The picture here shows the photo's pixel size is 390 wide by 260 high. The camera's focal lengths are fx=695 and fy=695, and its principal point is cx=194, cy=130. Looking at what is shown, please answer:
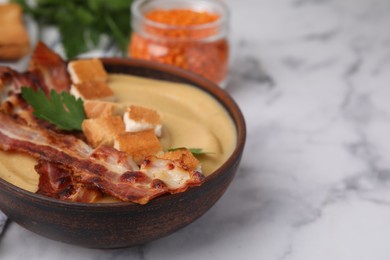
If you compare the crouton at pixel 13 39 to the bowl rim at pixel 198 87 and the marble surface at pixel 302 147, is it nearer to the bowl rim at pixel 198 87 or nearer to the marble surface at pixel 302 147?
the bowl rim at pixel 198 87

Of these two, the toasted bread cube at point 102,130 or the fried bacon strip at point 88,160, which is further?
the toasted bread cube at point 102,130

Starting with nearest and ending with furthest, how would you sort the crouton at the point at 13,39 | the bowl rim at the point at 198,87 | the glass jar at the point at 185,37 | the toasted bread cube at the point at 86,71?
the bowl rim at the point at 198,87 → the toasted bread cube at the point at 86,71 → the glass jar at the point at 185,37 → the crouton at the point at 13,39

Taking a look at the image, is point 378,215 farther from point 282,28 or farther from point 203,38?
point 282,28

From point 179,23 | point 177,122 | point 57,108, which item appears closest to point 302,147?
point 177,122

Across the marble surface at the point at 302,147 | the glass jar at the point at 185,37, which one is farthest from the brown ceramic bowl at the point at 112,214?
the glass jar at the point at 185,37

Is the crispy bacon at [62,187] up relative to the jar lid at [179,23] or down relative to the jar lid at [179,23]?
down

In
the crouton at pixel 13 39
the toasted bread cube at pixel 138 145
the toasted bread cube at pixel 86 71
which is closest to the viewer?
the toasted bread cube at pixel 138 145

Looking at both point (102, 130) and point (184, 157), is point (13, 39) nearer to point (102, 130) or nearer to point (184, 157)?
point (102, 130)
